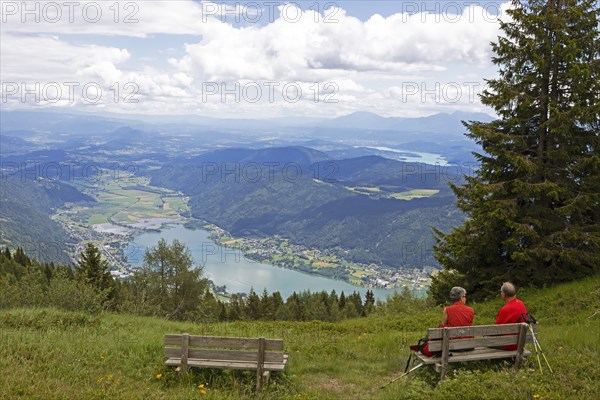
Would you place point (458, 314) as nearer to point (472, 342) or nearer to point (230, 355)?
point (472, 342)

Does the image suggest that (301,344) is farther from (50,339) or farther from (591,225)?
(591,225)

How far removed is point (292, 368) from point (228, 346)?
2.11 m

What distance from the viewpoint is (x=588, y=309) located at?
13.1 meters

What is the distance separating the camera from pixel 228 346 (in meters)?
8.27

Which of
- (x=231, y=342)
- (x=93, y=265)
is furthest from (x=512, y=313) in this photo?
(x=93, y=265)

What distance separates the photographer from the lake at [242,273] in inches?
5330

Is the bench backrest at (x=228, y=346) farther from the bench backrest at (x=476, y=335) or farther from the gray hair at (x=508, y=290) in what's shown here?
the gray hair at (x=508, y=290)

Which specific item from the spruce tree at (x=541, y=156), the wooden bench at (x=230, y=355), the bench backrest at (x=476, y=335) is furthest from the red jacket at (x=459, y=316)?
the spruce tree at (x=541, y=156)

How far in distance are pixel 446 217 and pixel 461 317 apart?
199 metres

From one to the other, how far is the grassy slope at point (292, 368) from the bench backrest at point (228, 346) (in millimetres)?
425

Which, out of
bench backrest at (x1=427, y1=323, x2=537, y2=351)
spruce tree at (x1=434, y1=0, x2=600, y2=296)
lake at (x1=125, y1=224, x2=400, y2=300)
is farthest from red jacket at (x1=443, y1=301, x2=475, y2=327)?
lake at (x1=125, y1=224, x2=400, y2=300)

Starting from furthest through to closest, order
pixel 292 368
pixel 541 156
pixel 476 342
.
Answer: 1. pixel 541 156
2. pixel 292 368
3. pixel 476 342

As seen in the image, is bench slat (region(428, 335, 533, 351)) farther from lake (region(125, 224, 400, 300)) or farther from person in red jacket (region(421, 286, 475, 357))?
lake (region(125, 224, 400, 300))

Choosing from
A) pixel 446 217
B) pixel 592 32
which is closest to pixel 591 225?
pixel 592 32
